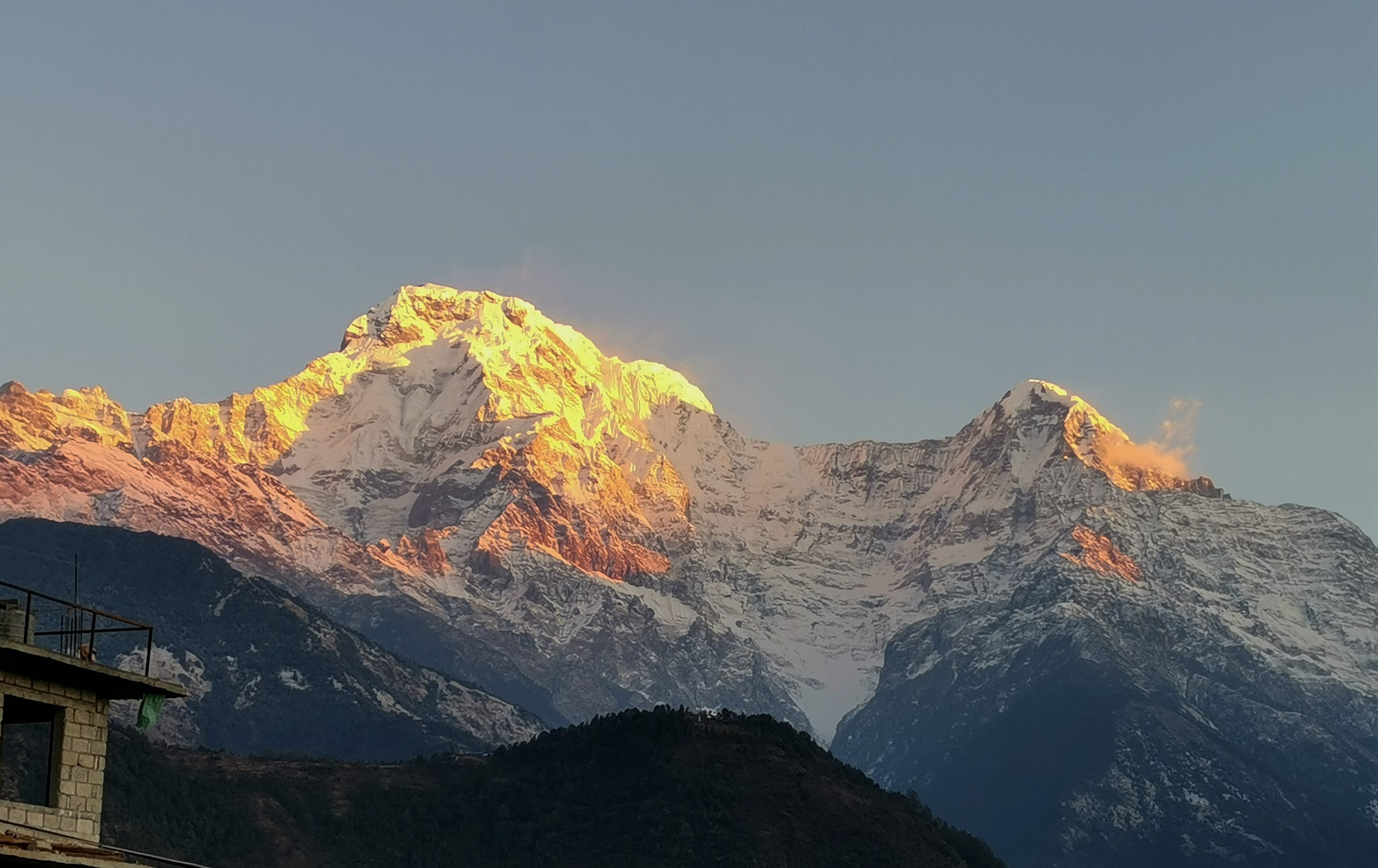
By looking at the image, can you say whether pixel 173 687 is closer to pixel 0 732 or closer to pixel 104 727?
pixel 104 727

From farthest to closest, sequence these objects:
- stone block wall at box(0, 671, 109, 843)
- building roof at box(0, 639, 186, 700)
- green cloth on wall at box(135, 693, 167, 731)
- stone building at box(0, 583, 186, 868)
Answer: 1. green cloth on wall at box(135, 693, 167, 731)
2. stone block wall at box(0, 671, 109, 843)
3. stone building at box(0, 583, 186, 868)
4. building roof at box(0, 639, 186, 700)

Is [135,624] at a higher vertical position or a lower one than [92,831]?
higher

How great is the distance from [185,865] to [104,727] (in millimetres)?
3543

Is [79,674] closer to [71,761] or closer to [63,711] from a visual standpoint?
[63,711]

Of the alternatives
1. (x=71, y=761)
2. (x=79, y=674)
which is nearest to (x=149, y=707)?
A: (x=71, y=761)

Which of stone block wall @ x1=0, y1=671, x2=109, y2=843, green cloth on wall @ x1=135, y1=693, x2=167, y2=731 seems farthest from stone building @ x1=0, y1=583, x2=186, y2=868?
green cloth on wall @ x1=135, y1=693, x2=167, y2=731

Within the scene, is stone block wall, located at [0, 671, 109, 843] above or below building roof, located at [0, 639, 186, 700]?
below

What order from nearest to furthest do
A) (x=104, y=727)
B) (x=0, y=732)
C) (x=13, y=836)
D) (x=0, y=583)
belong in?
(x=13, y=836), (x=0, y=732), (x=104, y=727), (x=0, y=583)

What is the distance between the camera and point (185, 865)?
4981 centimetres

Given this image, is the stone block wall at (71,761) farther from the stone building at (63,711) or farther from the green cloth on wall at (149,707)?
the green cloth on wall at (149,707)

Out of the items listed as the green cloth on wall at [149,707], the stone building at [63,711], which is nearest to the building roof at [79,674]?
the stone building at [63,711]

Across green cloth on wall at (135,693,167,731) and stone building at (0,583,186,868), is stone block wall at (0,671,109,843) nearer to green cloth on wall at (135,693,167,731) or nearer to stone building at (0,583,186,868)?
stone building at (0,583,186,868)

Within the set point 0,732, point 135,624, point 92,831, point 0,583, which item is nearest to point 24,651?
point 0,732

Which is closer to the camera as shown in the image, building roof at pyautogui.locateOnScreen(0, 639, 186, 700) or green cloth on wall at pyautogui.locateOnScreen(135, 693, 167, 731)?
building roof at pyautogui.locateOnScreen(0, 639, 186, 700)
